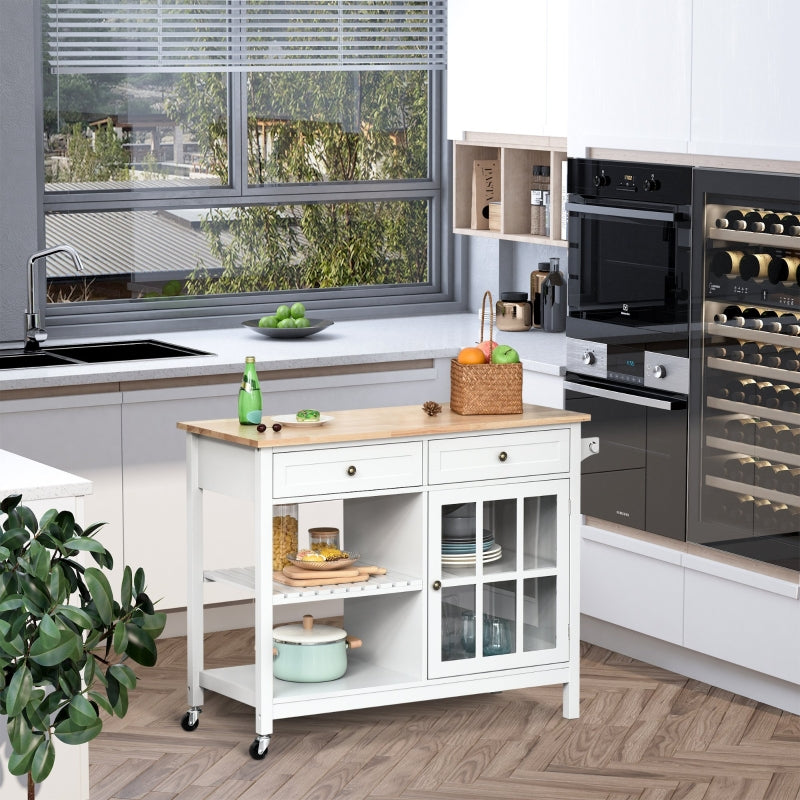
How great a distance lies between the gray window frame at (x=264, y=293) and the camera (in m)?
6.05

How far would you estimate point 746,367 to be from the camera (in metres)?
4.63

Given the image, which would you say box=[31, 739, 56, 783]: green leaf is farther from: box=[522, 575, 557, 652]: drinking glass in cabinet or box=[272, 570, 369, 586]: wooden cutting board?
box=[522, 575, 557, 652]: drinking glass in cabinet

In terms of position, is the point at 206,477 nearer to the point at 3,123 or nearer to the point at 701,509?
the point at 701,509

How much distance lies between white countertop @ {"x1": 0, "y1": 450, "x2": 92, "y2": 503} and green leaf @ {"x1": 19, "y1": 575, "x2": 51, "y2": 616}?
0.48m

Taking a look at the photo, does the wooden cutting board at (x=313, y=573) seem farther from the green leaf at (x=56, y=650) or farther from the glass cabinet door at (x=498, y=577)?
the green leaf at (x=56, y=650)

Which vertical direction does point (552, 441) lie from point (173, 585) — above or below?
above

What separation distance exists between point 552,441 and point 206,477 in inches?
38.5

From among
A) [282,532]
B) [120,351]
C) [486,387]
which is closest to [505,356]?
[486,387]

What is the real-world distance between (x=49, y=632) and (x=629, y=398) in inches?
→ 105

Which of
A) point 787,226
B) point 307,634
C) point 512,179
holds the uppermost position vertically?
point 512,179

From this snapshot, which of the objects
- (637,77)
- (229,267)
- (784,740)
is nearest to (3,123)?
(229,267)

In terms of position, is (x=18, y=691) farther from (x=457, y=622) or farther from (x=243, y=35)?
(x=243, y=35)

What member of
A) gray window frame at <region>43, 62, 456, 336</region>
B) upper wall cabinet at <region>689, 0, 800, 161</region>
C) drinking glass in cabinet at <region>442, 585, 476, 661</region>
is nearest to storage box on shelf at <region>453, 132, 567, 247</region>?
gray window frame at <region>43, 62, 456, 336</region>

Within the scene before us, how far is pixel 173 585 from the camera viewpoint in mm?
5461
